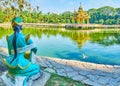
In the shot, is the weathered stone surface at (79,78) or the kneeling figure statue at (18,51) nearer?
the kneeling figure statue at (18,51)

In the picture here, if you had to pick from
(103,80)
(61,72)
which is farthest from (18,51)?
(103,80)

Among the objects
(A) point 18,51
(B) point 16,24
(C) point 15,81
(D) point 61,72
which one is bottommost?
(D) point 61,72

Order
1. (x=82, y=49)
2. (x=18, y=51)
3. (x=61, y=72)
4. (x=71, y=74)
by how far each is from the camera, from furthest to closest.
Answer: (x=82, y=49) → (x=61, y=72) → (x=71, y=74) → (x=18, y=51)

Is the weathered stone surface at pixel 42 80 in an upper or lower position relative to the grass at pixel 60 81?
upper

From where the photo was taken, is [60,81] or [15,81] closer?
[15,81]

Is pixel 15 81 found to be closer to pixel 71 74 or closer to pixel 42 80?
pixel 42 80

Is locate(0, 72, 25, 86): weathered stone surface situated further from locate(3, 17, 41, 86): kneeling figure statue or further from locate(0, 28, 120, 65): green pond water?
locate(0, 28, 120, 65): green pond water

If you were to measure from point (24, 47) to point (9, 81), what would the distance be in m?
0.85

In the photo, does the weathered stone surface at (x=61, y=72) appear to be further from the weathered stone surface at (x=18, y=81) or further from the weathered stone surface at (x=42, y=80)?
the weathered stone surface at (x=18, y=81)

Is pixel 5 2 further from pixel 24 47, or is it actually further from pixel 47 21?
pixel 47 21

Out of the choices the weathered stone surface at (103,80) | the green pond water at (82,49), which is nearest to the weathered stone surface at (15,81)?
the weathered stone surface at (103,80)

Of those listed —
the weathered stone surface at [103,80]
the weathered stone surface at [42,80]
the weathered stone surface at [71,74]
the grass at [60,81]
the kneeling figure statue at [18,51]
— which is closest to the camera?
the kneeling figure statue at [18,51]

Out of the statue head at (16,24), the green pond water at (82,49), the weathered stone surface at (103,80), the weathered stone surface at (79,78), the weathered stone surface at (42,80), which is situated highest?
the statue head at (16,24)

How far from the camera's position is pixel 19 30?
392 cm
